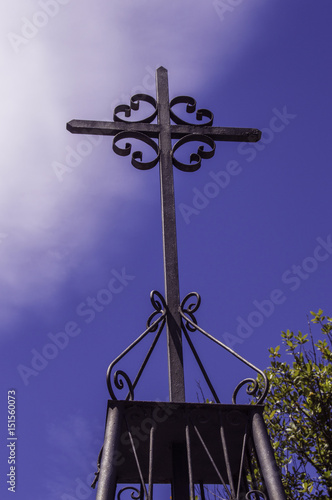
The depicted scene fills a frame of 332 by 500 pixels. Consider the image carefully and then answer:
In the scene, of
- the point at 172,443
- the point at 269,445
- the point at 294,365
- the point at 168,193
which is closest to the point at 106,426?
the point at 172,443

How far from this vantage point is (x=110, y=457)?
287cm

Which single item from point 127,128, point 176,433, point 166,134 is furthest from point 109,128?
point 176,433

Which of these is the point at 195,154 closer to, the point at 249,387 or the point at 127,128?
the point at 127,128

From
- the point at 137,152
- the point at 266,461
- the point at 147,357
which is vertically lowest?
the point at 266,461

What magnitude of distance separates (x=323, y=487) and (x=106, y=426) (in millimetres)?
4314

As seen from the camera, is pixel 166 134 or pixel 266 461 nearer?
pixel 266 461

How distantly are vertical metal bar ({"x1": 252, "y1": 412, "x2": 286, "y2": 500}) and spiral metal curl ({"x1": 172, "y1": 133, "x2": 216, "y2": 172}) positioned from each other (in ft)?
6.63

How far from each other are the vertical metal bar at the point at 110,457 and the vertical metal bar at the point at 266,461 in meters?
0.73

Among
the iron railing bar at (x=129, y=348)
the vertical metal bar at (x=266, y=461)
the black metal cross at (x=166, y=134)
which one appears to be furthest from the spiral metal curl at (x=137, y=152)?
the vertical metal bar at (x=266, y=461)

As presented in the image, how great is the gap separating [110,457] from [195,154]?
2.47m

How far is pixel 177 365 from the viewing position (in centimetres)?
350

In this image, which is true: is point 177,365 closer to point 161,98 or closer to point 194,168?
point 194,168

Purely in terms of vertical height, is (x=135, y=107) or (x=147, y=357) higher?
(x=135, y=107)

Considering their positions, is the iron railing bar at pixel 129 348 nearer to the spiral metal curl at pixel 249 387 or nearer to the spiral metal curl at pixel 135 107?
the spiral metal curl at pixel 249 387
